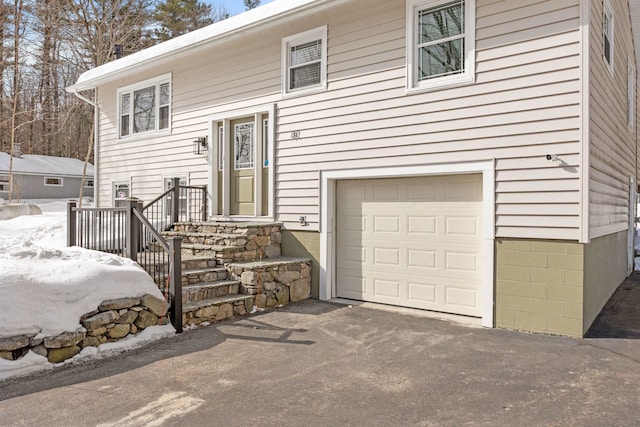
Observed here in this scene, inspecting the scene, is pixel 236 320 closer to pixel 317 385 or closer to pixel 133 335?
pixel 133 335

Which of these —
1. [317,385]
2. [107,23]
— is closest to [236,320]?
[317,385]

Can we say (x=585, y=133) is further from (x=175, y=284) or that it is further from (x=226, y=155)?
(x=226, y=155)

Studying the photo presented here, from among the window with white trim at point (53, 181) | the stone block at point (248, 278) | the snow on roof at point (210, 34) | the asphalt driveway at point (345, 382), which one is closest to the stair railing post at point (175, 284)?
the asphalt driveway at point (345, 382)

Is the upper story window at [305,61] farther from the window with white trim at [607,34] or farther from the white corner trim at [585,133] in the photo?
the window with white trim at [607,34]

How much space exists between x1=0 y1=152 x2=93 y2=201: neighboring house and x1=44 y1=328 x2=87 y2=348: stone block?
2080 cm

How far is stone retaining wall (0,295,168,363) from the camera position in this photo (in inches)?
160

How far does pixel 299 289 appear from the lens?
7.02 meters

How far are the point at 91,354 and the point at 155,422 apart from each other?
1782mm

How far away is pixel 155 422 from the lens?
3088 millimetres

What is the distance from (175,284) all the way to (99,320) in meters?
0.94

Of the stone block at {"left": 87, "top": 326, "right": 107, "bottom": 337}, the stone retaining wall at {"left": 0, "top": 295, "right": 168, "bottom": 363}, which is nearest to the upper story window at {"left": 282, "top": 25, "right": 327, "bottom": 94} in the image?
the stone retaining wall at {"left": 0, "top": 295, "right": 168, "bottom": 363}

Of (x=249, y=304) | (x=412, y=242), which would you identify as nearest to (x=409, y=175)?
(x=412, y=242)

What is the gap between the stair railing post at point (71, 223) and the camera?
6.80 m

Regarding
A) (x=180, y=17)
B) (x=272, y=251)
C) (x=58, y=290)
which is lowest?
(x=58, y=290)
